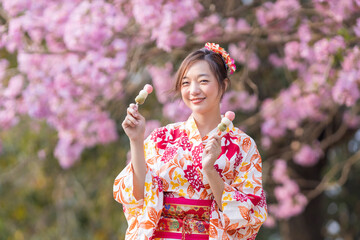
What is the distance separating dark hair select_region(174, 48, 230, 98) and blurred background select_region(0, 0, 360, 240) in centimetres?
101

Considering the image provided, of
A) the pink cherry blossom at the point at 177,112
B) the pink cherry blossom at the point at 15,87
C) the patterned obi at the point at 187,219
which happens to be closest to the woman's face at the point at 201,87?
the patterned obi at the point at 187,219

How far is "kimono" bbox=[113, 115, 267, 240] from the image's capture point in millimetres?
2166

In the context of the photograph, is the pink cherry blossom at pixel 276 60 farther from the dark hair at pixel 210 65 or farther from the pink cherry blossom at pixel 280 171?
the dark hair at pixel 210 65

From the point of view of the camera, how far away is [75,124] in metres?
4.97

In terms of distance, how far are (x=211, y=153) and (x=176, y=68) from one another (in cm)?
341

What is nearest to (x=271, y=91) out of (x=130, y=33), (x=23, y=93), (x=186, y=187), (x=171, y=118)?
(x=171, y=118)

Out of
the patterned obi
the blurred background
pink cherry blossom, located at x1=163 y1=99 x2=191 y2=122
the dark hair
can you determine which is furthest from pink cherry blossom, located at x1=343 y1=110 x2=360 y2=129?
the patterned obi

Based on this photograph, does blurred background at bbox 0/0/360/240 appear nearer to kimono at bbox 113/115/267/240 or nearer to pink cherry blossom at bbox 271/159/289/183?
pink cherry blossom at bbox 271/159/289/183

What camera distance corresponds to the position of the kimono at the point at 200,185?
85.3 inches

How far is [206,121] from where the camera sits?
7.62 ft

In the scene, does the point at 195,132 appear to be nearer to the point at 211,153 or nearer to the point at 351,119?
the point at 211,153

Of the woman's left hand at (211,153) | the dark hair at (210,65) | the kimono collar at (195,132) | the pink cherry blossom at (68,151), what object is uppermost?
the dark hair at (210,65)

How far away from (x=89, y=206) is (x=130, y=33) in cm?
327

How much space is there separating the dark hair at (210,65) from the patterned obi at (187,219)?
1.29ft
